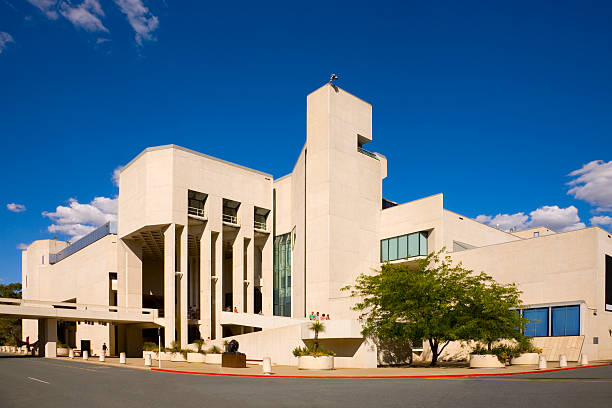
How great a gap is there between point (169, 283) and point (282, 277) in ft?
37.7

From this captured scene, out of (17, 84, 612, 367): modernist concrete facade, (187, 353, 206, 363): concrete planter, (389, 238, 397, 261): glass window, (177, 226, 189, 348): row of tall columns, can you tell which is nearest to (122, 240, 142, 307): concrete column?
(17, 84, 612, 367): modernist concrete facade

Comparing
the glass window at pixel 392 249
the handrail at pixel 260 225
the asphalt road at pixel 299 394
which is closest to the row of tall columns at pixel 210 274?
the handrail at pixel 260 225

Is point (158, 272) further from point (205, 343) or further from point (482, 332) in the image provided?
point (482, 332)

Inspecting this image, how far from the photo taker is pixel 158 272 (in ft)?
239

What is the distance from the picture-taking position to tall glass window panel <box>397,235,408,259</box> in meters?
50.3

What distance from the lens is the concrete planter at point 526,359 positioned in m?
35.1

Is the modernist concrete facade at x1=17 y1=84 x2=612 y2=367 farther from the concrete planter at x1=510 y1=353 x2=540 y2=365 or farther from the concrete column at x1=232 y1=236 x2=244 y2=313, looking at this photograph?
the concrete planter at x1=510 y1=353 x2=540 y2=365

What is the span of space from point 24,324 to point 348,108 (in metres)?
64.2

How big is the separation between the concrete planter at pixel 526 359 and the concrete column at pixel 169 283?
94.9 ft

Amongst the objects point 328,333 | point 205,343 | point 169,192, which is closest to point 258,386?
point 328,333

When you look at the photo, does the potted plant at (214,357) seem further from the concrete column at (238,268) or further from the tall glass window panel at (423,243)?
the tall glass window panel at (423,243)

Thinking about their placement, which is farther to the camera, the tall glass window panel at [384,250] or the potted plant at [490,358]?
the tall glass window panel at [384,250]

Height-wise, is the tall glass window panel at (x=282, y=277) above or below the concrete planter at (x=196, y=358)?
above

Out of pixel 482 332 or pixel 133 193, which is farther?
pixel 133 193
